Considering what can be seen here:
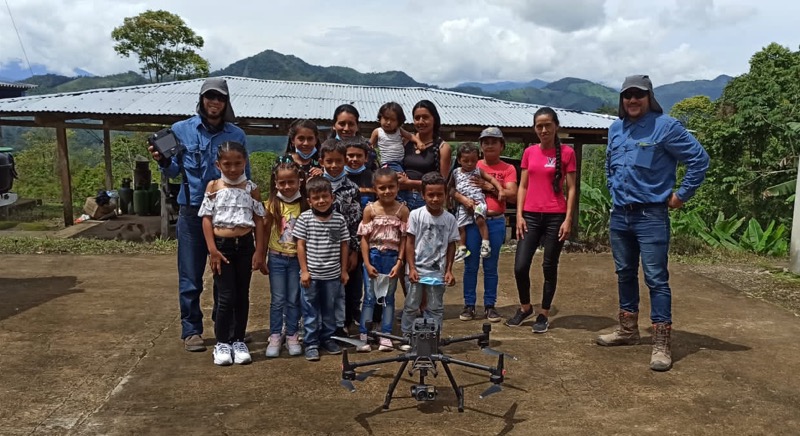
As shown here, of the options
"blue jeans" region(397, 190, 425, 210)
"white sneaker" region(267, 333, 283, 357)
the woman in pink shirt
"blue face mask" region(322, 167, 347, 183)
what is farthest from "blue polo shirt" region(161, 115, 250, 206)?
the woman in pink shirt

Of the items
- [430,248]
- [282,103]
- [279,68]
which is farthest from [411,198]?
[279,68]

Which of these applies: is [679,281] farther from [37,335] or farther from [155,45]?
[155,45]

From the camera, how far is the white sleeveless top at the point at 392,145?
13.9ft

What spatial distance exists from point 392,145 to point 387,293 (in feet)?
3.49

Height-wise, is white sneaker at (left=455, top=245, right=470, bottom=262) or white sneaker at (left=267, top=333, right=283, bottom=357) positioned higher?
white sneaker at (left=455, top=245, right=470, bottom=262)

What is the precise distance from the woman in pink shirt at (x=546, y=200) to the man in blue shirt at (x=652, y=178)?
0.41 m

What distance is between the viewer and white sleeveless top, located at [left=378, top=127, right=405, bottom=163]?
4.23 metres

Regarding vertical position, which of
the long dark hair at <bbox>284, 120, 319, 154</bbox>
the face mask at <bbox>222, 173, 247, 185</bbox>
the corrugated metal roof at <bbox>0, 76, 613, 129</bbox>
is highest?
the corrugated metal roof at <bbox>0, 76, 613, 129</bbox>

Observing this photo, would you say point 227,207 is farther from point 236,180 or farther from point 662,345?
point 662,345

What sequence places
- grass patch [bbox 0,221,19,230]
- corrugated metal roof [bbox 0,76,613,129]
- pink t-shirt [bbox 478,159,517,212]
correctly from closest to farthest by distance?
pink t-shirt [bbox 478,159,517,212]
corrugated metal roof [bbox 0,76,613,129]
grass patch [bbox 0,221,19,230]

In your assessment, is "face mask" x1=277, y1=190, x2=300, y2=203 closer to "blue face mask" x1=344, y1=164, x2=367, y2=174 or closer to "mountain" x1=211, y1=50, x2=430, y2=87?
"blue face mask" x1=344, y1=164, x2=367, y2=174

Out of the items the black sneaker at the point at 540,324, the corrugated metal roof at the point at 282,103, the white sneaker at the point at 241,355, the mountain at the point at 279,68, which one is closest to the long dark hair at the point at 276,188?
the white sneaker at the point at 241,355

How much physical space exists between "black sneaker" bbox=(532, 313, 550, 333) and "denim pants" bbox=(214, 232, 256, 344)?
2.09 m

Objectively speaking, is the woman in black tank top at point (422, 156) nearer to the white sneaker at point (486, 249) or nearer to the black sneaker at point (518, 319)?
the white sneaker at point (486, 249)
